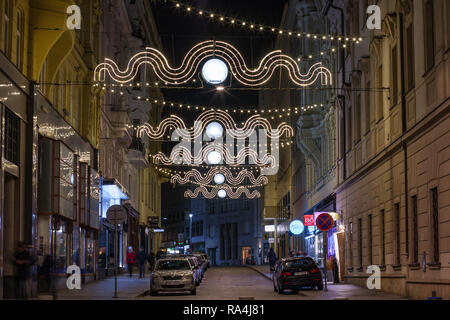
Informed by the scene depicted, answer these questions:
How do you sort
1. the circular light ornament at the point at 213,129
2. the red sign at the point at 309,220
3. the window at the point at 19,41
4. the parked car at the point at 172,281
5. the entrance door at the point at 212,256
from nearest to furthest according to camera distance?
the window at the point at 19,41, the parked car at the point at 172,281, the circular light ornament at the point at 213,129, the red sign at the point at 309,220, the entrance door at the point at 212,256

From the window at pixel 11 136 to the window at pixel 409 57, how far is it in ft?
38.3

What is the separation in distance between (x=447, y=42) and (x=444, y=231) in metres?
4.66

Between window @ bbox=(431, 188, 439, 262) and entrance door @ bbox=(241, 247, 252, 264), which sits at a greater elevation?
window @ bbox=(431, 188, 439, 262)

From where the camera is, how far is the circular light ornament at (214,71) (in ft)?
79.1

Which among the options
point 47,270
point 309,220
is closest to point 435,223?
point 47,270

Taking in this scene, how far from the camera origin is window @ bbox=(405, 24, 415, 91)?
25.7 meters

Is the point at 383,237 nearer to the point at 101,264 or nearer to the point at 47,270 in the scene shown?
the point at 47,270

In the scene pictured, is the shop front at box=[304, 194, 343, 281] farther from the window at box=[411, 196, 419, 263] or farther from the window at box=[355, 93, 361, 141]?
the window at box=[411, 196, 419, 263]

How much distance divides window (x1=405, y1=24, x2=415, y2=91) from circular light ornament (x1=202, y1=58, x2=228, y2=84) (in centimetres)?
→ 570

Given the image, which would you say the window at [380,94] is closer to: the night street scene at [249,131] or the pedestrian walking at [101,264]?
the night street scene at [249,131]

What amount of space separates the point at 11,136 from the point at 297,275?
11.5 metres

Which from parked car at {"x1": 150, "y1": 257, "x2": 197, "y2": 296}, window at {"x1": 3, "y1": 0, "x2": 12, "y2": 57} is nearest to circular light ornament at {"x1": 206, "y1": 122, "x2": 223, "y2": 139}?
parked car at {"x1": 150, "y1": 257, "x2": 197, "y2": 296}

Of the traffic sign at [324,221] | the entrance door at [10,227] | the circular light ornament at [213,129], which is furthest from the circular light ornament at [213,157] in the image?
the entrance door at [10,227]

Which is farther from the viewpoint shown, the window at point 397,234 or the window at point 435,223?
the window at point 397,234
